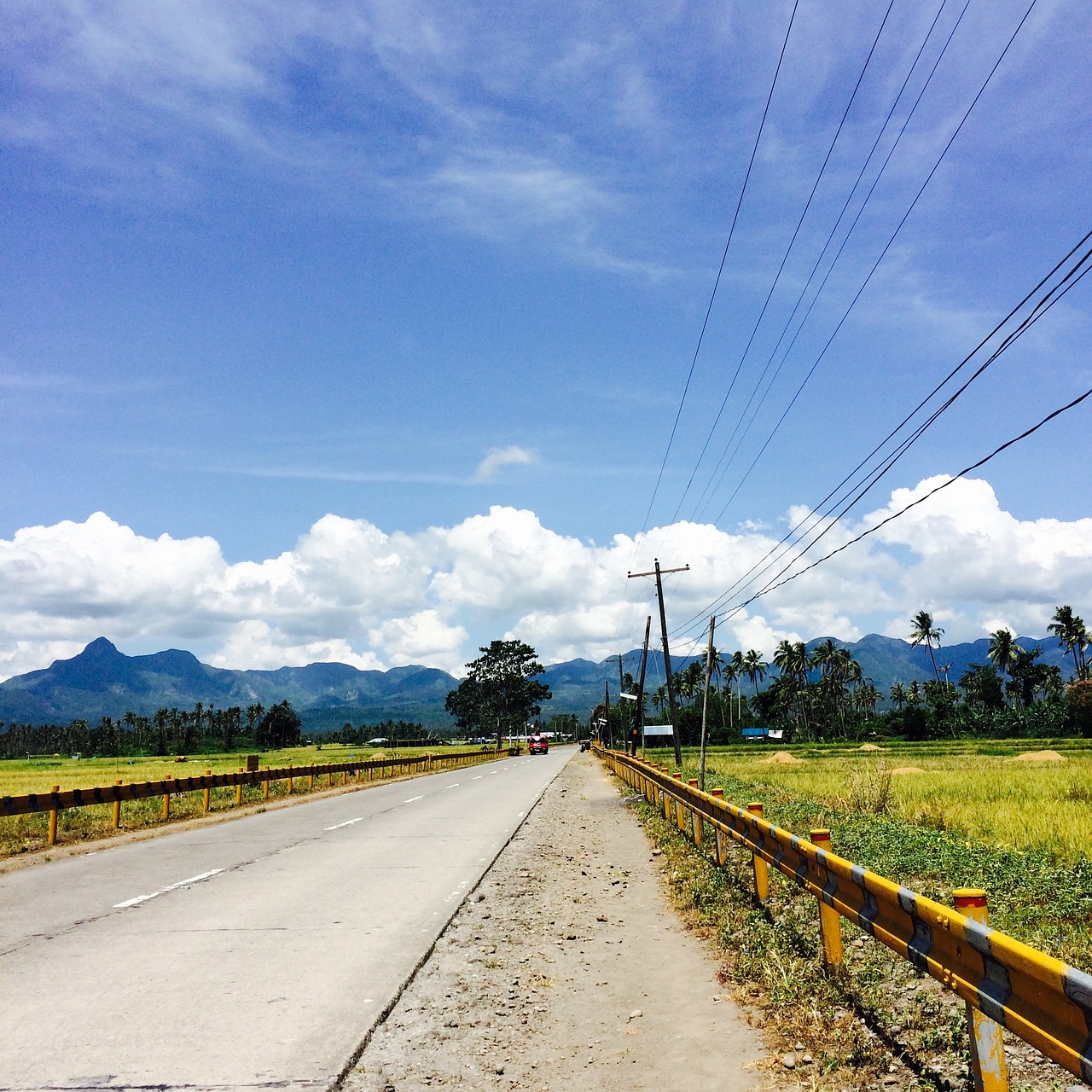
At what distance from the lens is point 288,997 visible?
661cm

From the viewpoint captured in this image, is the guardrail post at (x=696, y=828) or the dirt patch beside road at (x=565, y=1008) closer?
the dirt patch beside road at (x=565, y=1008)

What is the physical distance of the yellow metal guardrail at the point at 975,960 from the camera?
11.2ft

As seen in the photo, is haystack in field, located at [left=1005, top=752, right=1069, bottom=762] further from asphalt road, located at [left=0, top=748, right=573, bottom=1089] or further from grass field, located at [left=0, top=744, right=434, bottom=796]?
asphalt road, located at [left=0, top=748, right=573, bottom=1089]

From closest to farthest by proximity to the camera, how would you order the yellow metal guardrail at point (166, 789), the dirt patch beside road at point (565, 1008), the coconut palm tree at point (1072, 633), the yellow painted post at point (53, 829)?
the dirt patch beside road at point (565, 1008)
the yellow metal guardrail at point (166, 789)
the yellow painted post at point (53, 829)
the coconut palm tree at point (1072, 633)

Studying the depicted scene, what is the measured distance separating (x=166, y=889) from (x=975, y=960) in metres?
10.3

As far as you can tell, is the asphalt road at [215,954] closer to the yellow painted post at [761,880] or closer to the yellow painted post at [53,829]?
the yellow painted post at [53,829]

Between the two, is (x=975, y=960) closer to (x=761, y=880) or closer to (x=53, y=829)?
(x=761, y=880)

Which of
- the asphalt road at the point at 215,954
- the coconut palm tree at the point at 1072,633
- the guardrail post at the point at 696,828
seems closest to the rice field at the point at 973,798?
the guardrail post at the point at 696,828

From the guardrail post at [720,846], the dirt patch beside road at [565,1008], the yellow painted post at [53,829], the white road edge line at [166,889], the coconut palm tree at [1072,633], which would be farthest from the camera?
the coconut palm tree at [1072,633]

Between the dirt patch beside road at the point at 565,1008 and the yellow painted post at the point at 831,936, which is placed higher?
the yellow painted post at the point at 831,936

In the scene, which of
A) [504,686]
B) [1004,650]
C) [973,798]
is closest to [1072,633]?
[1004,650]

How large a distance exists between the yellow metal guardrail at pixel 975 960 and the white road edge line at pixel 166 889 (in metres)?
7.64

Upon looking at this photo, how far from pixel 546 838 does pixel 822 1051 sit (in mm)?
12447

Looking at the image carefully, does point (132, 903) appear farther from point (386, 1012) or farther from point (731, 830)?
point (731, 830)
